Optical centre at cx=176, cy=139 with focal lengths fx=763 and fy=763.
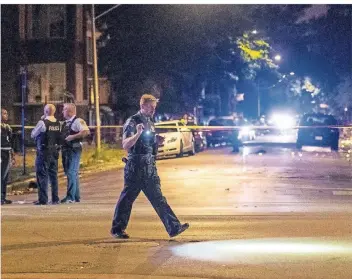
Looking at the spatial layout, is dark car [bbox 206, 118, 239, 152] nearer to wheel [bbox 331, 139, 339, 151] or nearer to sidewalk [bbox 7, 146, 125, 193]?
wheel [bbox 331, 139, 339, 151]

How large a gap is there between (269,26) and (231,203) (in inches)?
2241

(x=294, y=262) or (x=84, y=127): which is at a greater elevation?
(x=84, y=127)

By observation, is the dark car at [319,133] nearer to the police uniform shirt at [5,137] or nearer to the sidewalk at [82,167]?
the sidewalk at [82,167]

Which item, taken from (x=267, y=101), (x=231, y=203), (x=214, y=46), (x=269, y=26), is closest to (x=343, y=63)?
(x=269, y=26)

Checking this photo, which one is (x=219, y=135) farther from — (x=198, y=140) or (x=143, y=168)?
(x=143, y=168)

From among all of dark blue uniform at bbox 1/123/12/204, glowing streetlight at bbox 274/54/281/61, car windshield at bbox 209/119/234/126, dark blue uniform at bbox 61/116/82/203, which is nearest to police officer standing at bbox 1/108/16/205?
dark blue uniform at bbox 1/123/12/204

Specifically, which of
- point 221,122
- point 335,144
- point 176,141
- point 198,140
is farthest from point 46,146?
point 221,122

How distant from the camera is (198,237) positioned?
9.39m

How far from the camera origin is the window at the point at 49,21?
4125 centimetres

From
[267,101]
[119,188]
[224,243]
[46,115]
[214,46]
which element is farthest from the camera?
[267,101]

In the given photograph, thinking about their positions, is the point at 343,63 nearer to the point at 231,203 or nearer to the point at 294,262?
the point at 231,203

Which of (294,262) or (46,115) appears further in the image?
(46,115)

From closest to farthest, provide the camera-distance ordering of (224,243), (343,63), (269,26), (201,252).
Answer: (201,252) < (224,243) < (343,63) < (269,26)

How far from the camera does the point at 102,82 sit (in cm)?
4656
